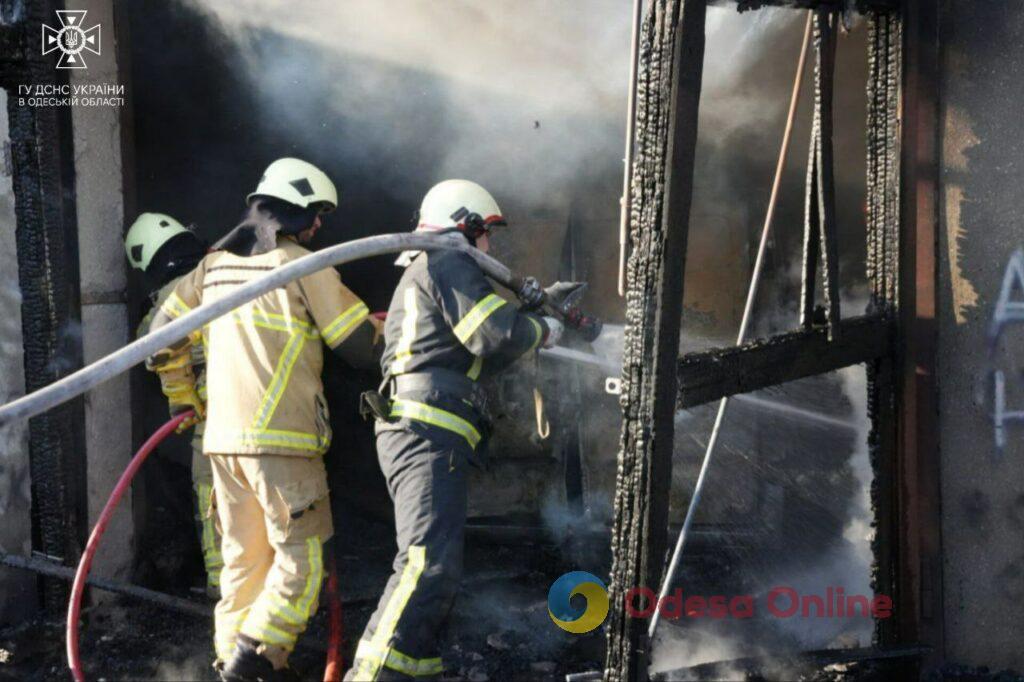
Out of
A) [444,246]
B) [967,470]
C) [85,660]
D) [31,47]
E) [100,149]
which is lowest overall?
[85,660]

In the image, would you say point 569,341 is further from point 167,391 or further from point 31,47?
point 31,47

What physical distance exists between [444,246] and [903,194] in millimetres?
1696

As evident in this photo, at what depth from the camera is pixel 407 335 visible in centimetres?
429

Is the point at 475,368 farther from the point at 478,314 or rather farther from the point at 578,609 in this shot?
the point at 578,609

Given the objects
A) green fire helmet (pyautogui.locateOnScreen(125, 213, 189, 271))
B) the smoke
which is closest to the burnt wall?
the smoke

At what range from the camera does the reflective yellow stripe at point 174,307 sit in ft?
15.8

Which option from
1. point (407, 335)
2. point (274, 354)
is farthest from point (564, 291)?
point (274, 354)

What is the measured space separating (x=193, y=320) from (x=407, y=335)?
1.40 meters

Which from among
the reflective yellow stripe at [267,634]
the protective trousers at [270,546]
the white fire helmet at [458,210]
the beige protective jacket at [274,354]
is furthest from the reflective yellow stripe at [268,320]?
the reflective yellow stripe at [267,634]

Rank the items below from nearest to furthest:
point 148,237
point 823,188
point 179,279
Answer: point 823,188
point 179,279
point 148,237

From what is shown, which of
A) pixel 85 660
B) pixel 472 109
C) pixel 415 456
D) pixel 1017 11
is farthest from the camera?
pixel 472 109

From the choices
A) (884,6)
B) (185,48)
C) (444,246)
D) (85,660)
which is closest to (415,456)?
(444,246)

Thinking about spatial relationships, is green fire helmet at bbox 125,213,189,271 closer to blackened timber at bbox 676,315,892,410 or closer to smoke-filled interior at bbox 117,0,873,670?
smoke-filled interior at bbox 117,0,873,670

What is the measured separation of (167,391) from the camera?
5141 mm
